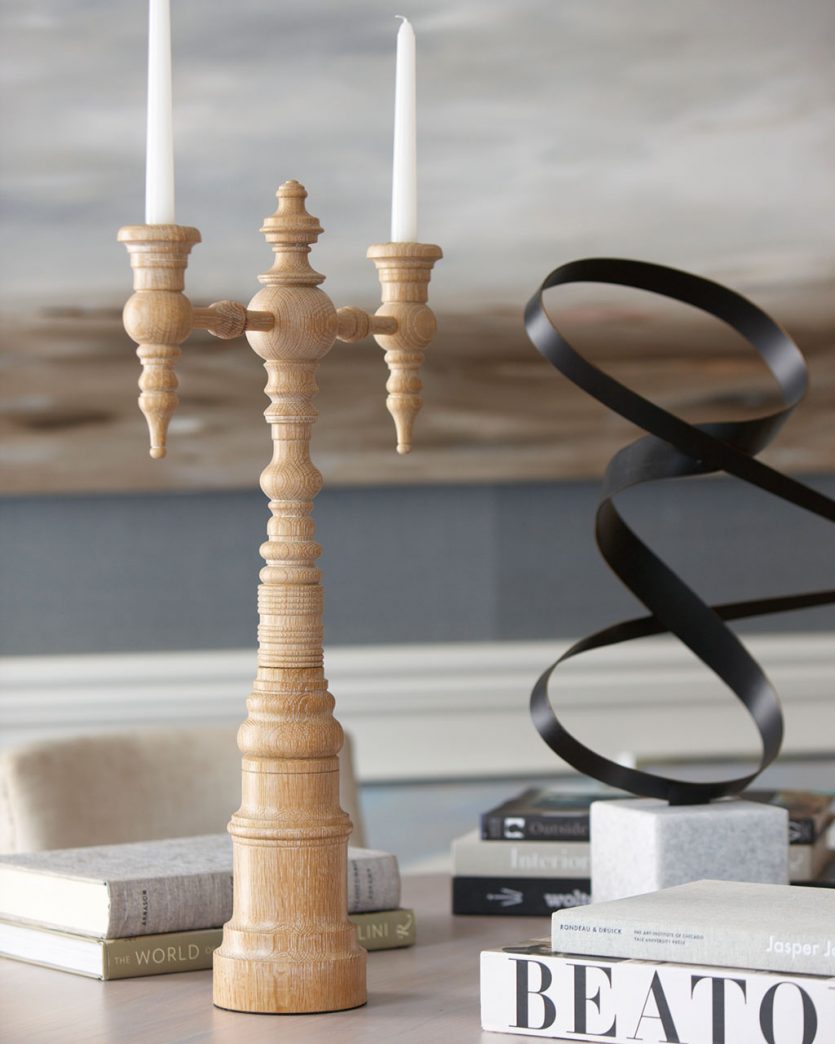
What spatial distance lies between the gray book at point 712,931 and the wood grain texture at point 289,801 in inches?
6.4

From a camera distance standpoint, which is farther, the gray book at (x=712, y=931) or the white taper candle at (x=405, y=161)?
the white taper candle at (x=405, y=161)

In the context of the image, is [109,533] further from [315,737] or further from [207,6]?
[315,737]

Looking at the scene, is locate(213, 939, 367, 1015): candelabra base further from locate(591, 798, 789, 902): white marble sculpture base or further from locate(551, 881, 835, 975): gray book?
locate(591, 798, 789, 902): white marble sculpture base

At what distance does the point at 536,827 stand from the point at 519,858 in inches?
1.3

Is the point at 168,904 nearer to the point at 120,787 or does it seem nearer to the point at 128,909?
the point at 128,909

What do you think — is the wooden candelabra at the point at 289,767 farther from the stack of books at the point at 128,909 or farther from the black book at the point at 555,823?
the black book at the point at 555,823

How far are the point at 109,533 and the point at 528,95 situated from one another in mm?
1010

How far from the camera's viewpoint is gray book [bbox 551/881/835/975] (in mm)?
988

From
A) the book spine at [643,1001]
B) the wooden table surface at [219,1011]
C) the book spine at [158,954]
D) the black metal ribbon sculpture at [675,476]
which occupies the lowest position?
the wooden table surface at [219,1011]

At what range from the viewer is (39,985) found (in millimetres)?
1253

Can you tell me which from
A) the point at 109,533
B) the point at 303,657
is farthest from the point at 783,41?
the point at 303,657

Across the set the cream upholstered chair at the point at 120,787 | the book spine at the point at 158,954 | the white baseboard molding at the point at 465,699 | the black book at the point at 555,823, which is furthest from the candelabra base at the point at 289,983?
the white baseboard molding at the point at 465,699

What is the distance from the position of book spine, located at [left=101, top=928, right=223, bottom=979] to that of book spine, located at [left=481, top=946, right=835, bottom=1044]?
290 millimetres

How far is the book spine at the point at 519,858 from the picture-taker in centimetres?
158
